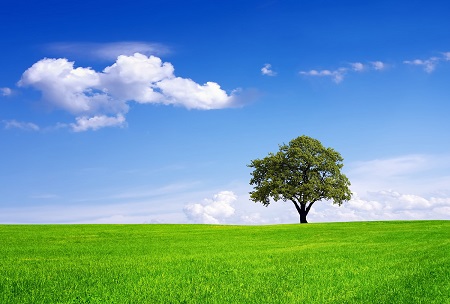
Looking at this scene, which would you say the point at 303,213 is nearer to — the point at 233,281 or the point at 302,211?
the point at 302,211

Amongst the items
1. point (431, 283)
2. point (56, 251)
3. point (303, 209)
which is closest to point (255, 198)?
point (303, 209)

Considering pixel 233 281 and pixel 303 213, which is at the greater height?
pixel 303 213

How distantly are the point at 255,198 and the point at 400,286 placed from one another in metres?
68.7

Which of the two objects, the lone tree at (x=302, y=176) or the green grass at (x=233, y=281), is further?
the lone tree at (x=302, y=176)

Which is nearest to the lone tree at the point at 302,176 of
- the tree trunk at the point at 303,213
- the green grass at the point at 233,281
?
the tree trunk at the point at 303,213

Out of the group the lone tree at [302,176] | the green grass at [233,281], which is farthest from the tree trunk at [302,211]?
the green grass at [233,281]

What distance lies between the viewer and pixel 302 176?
264 feet

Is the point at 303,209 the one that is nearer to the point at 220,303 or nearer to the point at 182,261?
the point at 182,261

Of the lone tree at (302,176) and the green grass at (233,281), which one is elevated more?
the lone tree at (302,176)

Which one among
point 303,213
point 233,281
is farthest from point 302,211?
point 233,281

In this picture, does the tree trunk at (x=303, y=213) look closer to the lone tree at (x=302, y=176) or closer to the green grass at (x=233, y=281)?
the lone tree at (x=302, y=176)

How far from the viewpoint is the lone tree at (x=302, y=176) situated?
3113 inches

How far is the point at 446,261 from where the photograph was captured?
20.0 meters

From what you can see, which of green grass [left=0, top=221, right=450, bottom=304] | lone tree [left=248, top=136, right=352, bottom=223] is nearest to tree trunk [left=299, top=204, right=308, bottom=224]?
lone tree [left=248, top=136, right=352, bottom=223]
